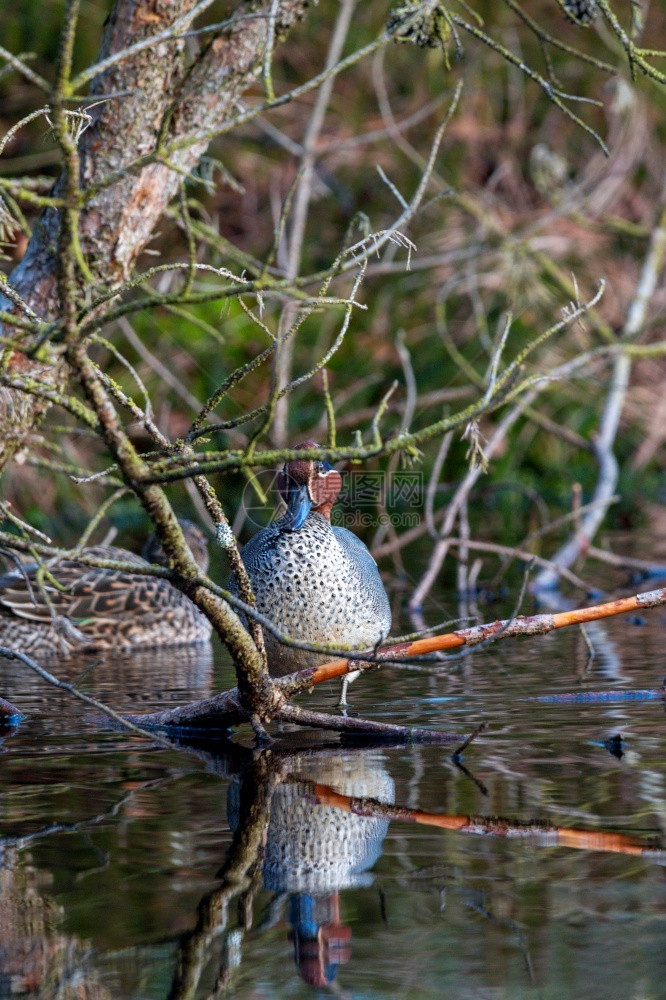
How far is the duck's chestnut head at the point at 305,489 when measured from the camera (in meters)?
5.00

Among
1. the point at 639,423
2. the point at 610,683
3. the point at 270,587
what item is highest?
the point at 639,423

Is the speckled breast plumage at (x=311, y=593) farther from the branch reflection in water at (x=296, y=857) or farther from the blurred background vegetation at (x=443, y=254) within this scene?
the blurred background vegetation at (x=443, y=254)

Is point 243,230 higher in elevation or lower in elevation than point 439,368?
higher

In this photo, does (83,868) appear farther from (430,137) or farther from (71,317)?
(430,137)

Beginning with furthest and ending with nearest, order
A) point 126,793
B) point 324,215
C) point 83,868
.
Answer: point 324,215, point 126,793, point 83,868

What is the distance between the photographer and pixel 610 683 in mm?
4809

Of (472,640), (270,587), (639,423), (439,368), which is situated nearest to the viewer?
(472,640)

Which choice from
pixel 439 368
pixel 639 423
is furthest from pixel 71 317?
pixel 639 423

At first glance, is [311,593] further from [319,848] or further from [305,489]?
[319,848]

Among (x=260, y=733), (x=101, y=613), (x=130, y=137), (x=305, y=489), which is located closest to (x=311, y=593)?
(x=305, y=489)

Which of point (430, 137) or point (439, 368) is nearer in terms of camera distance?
point (439, 368)

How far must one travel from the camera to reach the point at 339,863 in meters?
2.88

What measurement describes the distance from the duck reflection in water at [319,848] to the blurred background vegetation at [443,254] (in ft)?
14.1

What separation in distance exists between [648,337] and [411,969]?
10197 mm
